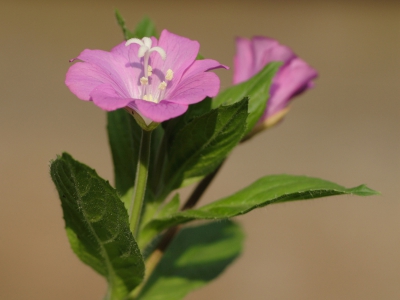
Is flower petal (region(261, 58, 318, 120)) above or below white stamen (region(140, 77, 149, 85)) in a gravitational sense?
below

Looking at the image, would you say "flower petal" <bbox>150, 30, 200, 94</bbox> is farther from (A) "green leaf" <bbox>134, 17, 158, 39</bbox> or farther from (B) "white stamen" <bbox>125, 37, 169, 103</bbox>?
(A) "green leaf" <bbox>134, 17, 158, 39</bbox>

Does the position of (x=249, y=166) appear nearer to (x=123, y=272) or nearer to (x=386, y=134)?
(x=386, y=134)

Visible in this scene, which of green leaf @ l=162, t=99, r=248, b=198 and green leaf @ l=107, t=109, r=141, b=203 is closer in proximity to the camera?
green leaf @ l=162, t=99, r=248, b=198

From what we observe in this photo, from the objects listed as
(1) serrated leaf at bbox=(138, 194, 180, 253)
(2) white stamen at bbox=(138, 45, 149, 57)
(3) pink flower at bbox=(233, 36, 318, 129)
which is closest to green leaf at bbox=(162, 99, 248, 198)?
(1) serrated leaf at bbox=(138, 194, 180, 253)

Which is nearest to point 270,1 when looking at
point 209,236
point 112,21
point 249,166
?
point 112,21

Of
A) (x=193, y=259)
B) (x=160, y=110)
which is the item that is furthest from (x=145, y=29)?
(x=193, y=259)

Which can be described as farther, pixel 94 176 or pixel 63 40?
pixel 63 40
